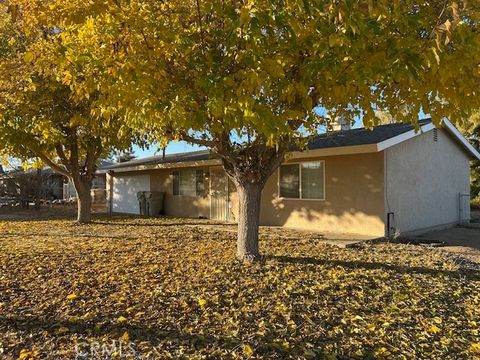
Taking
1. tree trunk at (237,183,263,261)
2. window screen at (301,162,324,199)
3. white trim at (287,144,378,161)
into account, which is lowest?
tree trunk at (237,183,263,261)

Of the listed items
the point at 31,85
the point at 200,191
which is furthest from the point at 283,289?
A: the point at 200,191

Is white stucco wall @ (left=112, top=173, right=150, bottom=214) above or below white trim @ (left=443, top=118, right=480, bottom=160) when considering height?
below

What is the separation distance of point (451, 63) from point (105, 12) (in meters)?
3.95

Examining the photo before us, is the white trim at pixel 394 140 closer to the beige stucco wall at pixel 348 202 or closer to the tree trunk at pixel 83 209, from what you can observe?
the beige stucco wall at pixel 348 202

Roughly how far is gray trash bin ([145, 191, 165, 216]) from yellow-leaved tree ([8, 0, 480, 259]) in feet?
44.3

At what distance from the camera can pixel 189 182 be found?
59.8ft

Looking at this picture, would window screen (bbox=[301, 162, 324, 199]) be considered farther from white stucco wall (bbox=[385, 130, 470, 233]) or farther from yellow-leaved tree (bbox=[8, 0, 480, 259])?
yellow-leaved tree (bbox=[8, 0, 480, 259])

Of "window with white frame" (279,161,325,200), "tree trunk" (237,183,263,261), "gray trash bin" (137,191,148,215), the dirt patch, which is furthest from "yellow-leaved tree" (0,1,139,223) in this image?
the dirt patch

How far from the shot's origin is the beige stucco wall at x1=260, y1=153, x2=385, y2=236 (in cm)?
1134

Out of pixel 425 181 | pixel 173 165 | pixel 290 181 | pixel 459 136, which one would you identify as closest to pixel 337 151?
pixel 290 181

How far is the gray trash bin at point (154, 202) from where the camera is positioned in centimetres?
1939

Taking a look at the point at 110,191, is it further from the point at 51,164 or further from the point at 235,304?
the point at 235,304

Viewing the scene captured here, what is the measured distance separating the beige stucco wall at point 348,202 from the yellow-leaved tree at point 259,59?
224 inches

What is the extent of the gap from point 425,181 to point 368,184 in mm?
2887
